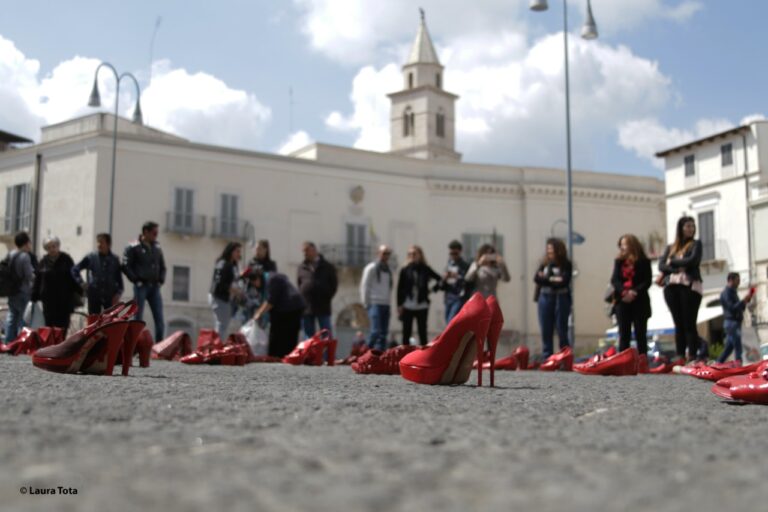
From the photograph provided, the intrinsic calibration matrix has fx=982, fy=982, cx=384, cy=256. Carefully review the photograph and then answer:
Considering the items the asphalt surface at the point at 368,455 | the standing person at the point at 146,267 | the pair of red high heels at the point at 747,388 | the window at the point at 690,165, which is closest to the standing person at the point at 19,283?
the standing person at the point at 146,267

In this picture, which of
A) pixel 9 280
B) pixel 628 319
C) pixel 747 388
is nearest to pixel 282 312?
pixel 9 280

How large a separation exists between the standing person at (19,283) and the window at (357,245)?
3023cm

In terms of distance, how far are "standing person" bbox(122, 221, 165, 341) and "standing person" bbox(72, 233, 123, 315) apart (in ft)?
0.62

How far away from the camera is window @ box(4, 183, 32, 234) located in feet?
131

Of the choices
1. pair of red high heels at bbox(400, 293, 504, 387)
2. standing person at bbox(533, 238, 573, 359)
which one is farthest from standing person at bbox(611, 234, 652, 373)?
pair of red high heels at bbox(400, 293, 504, 387)

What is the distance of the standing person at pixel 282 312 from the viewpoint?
12000 millimetres

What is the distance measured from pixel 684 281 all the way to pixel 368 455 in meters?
7.71

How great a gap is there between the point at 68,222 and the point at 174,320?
224 inches

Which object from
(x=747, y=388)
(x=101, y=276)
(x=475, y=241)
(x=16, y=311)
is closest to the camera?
(x=747, y=388)

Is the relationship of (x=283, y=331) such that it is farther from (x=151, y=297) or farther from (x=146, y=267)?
(x=146, y=267)

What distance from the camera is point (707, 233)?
38.4m

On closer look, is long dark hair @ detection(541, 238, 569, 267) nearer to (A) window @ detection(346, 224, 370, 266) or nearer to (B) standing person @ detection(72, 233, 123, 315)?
(B) standing person @ detection(72, 233, 123, 315)

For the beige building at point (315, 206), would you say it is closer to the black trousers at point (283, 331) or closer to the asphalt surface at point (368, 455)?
the black trousers at point (283, 331)

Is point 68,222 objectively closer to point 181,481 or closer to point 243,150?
point 243,150
